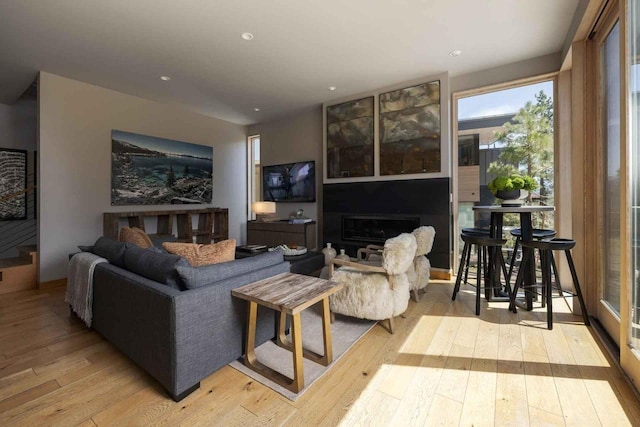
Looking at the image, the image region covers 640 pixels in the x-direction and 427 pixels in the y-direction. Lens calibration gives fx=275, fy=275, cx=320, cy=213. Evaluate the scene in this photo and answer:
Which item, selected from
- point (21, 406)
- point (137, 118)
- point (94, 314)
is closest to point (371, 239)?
point (94, 314)

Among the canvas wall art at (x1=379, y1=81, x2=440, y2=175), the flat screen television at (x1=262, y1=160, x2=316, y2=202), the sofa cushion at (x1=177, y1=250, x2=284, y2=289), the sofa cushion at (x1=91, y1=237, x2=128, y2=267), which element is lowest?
the sofa cushion at (x1=177, y1=250, x2=284, y2=289)

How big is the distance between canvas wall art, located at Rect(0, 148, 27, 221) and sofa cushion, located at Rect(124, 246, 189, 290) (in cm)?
432

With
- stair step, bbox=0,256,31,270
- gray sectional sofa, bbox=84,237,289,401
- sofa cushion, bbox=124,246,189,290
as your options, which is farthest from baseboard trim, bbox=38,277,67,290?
sofa cushion, bbox=124,246,189,290

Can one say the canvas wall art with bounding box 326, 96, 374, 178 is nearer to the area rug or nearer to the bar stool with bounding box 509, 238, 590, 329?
the bar stool with bounding box 509, 238, 590, 329

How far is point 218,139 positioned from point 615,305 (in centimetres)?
607

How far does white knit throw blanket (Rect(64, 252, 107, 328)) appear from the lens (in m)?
2.23

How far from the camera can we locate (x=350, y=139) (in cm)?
460

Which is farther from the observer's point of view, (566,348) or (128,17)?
(128,17)

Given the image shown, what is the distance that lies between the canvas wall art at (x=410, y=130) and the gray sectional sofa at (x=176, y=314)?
283 cm

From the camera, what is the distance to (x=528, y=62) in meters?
3.44

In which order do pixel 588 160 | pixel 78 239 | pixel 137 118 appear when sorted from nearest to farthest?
pixel 588 160, pixel 78 239, pixel 137 118

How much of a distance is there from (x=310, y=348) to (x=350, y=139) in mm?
3441

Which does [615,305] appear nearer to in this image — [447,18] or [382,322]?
[382,322]

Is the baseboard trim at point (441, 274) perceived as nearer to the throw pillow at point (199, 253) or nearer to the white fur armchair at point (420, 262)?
the white fur armchair at point (420, 262)
